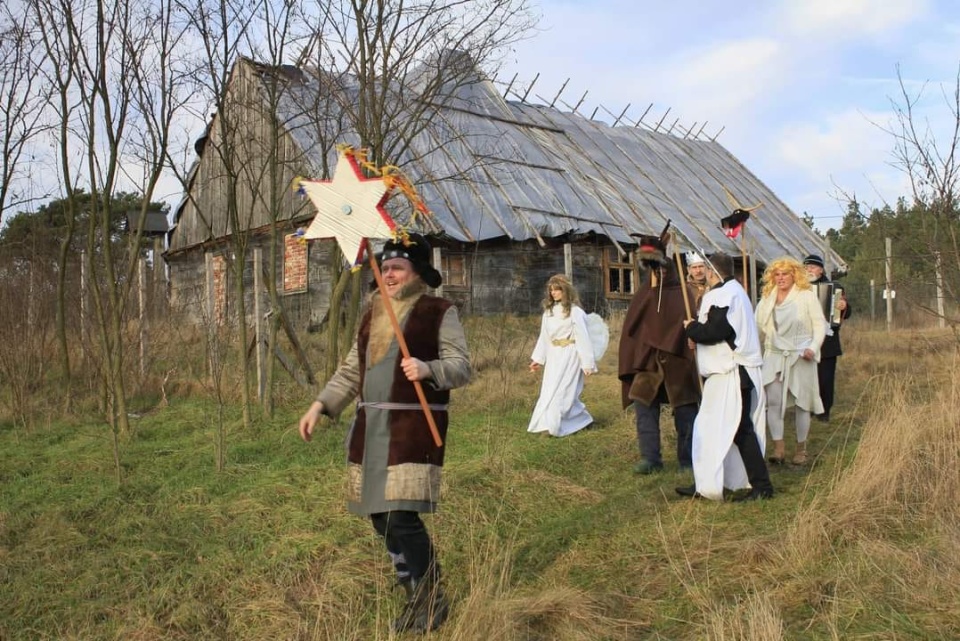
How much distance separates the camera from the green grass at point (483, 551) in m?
3.85

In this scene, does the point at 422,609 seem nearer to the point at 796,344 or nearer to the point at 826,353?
the point at 796,344

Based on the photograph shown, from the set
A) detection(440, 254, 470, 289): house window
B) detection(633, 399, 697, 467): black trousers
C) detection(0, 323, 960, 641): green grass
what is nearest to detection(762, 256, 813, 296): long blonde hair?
detection(0, 323, 960, 641): green grass

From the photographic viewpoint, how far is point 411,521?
380cm

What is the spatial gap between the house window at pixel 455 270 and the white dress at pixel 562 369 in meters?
8.82

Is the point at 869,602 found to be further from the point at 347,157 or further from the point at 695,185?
the point at 695,185

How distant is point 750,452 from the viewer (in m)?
5.70

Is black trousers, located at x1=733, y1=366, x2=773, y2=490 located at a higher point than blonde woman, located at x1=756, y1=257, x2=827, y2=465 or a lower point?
lower

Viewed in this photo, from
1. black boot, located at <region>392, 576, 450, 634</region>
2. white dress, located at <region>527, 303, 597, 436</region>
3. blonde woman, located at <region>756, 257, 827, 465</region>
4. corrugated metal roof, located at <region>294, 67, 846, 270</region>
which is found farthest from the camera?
corrugated metal roof, located at <region>294, 67, 846, 270</region>

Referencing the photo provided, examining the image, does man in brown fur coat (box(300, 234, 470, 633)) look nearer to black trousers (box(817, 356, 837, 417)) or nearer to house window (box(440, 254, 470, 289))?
black trousers (box(817, 356, 837, 417))

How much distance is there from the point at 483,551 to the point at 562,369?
387 cm

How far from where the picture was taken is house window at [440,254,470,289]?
689 inches

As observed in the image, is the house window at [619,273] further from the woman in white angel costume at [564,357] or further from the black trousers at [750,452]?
the black trousers at [750,452]

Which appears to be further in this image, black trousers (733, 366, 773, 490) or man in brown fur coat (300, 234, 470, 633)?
black trousers (733, 366, 773, 490)

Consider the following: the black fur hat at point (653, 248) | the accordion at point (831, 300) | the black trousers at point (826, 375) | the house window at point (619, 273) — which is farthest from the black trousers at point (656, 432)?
the house window at point (619, 273)
